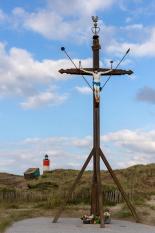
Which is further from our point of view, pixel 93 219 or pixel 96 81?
pixel 96 81

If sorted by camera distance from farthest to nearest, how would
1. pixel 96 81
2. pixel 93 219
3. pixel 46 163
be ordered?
pixel 46 163 < pixel 96 81 < pixel 93 219

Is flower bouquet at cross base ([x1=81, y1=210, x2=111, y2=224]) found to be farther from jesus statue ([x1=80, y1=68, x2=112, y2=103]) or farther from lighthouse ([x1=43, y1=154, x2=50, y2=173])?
lighthouse ([x1=43, y1=154, x2=50, y2=173])

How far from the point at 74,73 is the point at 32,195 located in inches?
385

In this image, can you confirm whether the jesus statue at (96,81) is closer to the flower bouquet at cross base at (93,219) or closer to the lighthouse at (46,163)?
the flower bouquet at cross base at (93,219)

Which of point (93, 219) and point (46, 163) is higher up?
point (46, 163)

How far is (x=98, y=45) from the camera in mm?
18594

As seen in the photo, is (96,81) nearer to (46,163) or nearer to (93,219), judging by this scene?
(93,219)

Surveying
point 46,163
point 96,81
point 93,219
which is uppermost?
point 96,81

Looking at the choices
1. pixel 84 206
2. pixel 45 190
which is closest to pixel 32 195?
pixel 45 190

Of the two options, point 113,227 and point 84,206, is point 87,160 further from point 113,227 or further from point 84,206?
point 84,206

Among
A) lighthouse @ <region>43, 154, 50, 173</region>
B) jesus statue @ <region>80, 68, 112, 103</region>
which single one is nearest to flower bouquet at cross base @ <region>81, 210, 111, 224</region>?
jesus statue @ <region>80, 68, 112, 103</region>

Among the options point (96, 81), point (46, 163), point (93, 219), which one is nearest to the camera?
point (93, 219)

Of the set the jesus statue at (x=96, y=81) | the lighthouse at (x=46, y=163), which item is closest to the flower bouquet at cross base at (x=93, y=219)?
the jesus statue at (x=96, y=81)

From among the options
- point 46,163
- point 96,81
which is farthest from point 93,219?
point 46,163
